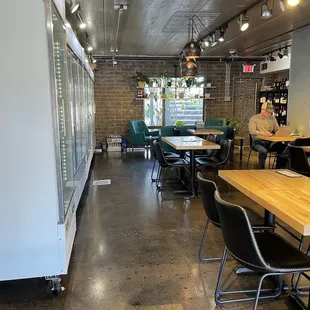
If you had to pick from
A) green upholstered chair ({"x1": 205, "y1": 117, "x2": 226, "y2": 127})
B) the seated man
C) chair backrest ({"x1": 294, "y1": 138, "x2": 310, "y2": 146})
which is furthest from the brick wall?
chair backrest ({"x1": 294, "y1": 138, "x2": 310, "y2": 146})

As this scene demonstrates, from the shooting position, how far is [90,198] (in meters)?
4.84

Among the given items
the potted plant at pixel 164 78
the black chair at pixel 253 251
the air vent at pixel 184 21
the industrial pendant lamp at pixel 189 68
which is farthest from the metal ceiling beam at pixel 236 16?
the black chair at pixel 253 251

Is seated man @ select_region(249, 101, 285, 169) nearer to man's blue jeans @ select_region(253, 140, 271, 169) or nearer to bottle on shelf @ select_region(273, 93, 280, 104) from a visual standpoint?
man's blue jeans @ select_region(253, 140, 271, 169)

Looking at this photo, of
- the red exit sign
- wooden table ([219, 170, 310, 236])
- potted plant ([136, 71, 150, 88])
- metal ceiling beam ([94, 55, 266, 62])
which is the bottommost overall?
wooden table ([219, 170, 310, 236])

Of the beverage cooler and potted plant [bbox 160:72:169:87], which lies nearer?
the beverage cooler

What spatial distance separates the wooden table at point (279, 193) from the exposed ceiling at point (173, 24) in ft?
10.0

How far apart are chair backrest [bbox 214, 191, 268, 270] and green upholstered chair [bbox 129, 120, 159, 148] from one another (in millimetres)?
7025

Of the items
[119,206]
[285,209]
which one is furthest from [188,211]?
[285,209]

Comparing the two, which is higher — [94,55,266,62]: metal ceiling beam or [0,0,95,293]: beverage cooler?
[94,55,266,62]: metal ceiling beam

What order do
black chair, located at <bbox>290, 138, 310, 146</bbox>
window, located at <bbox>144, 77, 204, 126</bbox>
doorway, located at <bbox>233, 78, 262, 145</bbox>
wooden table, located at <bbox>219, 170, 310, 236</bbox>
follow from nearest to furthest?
wooden table, located at <bbox>219, 170, 310, 236</bbox>, black chair, located at <bbox>290, 138, 310, 146</bbox>, window, located at <bbox>144, 77, 204, 126</bbox>, doorway, located at <bbox>233, 78, 262, 145</bbox>

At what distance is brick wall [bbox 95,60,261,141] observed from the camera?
9.91m

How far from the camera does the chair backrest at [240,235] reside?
1.77 meters

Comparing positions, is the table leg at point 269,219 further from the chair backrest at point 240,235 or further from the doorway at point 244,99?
the doorway at point 244,99

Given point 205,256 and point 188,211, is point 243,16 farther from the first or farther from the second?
point 205,256
